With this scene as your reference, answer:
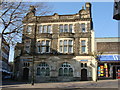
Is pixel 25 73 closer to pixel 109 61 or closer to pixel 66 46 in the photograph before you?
pixel 66 46

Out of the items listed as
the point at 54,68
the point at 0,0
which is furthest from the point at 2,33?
the point at 54,68

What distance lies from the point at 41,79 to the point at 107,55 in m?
12.9

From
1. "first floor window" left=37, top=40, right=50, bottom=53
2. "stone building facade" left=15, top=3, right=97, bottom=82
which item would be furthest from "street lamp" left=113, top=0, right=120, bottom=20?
"first floor window" left=37, top=40, right=50, bottom=53

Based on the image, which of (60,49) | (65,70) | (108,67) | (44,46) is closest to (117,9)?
(65,70)

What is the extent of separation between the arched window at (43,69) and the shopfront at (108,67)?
961 cm

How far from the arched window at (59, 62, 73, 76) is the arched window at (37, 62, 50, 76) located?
2.43 m

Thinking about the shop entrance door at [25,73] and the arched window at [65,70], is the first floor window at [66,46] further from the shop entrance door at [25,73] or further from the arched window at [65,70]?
the shop entrance door at [25,73]

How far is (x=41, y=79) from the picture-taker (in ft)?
102

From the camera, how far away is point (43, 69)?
31828 mm

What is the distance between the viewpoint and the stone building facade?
30.5 m

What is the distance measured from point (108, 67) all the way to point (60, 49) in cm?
939

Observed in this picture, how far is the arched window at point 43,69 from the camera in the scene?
31.5m

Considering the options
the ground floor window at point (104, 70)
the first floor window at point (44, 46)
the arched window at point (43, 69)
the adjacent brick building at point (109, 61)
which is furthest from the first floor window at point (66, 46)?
the ground floor window at point (104, 70)

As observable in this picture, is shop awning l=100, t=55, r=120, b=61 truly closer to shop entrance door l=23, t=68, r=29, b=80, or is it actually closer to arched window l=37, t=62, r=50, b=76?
arched window l=37, t=62, r=50, b=76
